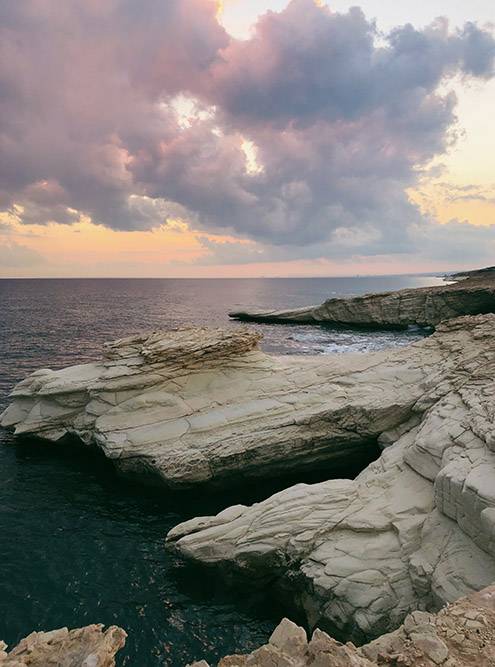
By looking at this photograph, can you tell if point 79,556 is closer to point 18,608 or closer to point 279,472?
point 18,608

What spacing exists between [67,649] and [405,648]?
5.57m

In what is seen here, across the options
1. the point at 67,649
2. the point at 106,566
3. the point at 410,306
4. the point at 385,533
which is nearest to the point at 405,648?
the point at 67,649

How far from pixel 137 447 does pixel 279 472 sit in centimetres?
707

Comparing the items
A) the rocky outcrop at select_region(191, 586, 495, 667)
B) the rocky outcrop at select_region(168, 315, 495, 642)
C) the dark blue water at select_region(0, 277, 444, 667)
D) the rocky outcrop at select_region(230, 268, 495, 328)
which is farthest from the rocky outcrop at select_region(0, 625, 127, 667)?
the rocky outcrop at select_region(230, 268, 495, 328)

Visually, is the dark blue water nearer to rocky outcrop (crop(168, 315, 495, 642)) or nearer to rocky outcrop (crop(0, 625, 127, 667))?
rocky outcrop (crop(168, 315, 495, 642))

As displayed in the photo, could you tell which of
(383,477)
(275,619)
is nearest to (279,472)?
(383,477)

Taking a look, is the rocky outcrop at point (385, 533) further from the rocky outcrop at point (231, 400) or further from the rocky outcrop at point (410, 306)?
the rocky outcrop at point (410, 306)

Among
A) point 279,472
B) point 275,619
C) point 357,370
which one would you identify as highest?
point 357,370

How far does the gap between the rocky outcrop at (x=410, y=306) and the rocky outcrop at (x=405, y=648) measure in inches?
2557

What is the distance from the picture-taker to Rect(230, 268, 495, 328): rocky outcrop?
67.1 m

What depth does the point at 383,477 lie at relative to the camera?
16.2 meters

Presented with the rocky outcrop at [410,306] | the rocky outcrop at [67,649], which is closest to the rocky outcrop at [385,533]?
the rocky outcrop at [67,649]

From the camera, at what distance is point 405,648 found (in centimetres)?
720

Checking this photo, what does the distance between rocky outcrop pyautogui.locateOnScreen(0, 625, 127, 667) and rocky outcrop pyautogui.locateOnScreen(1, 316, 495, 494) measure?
12.7m
